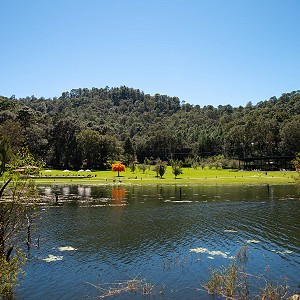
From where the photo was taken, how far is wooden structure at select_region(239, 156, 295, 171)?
139875 mm

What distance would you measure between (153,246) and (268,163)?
399 feet

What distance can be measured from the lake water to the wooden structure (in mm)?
91636

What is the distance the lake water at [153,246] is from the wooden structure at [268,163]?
301 feet

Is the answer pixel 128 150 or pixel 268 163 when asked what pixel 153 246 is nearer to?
pixel 268 163

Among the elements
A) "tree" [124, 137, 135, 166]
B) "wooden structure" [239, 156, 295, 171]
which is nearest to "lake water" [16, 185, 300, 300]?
"wooden structure" [239, 156, 295, 171]

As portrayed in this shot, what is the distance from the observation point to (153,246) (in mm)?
30734

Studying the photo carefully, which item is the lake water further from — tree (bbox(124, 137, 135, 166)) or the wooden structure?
tree (bbox(124, 137, 135, 166))

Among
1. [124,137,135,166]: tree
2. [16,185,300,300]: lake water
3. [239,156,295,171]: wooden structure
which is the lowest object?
[16,185,300,300]: lake water

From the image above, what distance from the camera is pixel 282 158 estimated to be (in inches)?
5487

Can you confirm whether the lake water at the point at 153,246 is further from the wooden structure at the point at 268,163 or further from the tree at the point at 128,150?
the tree at the point at 128,150

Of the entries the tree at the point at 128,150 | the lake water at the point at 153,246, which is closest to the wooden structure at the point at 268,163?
the tree at the point at 128,150

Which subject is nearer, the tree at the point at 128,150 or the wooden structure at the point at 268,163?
the wooden structure at the point at 268,163

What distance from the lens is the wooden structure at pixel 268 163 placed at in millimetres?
139875

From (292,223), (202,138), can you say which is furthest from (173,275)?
(202,138)
